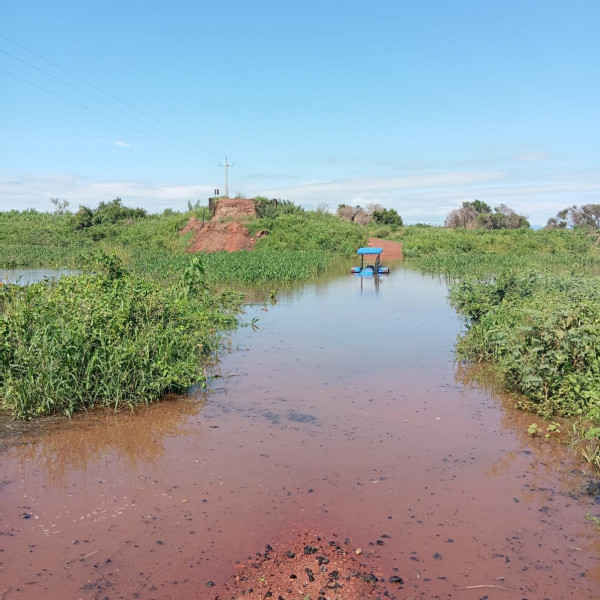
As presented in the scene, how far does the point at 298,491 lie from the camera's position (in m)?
5.30

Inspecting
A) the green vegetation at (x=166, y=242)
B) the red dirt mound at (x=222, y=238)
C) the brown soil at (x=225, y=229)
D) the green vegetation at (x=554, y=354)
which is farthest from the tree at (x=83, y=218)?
the green vegetation at (x=554, y=354)

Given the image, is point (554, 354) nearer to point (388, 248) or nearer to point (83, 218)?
point (388, 248)

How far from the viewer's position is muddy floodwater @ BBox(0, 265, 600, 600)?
4105 mm

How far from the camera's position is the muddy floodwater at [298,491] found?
411cm

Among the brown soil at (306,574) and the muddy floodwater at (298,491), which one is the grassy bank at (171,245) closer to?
the muddy floodwater at (298,491)

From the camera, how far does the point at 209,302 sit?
42.4ft

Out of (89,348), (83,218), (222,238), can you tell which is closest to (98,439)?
(89,348)

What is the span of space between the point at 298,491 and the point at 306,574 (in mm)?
1284

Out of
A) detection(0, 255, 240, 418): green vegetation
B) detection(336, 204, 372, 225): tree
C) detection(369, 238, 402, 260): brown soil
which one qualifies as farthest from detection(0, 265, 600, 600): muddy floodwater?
detection(336, 204, 372, 225): tree

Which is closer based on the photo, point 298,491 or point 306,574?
point 306,574

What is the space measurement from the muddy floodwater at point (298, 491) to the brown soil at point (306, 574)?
0.40 feet

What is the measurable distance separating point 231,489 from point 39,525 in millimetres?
1622

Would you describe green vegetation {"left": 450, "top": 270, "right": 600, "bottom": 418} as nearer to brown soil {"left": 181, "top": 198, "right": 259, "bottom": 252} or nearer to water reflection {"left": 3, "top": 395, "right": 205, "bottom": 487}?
water reflection {"left": 3, "top": 395, "right": 205, "bottom": 487}

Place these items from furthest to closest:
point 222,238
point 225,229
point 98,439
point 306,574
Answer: point 225,229
point 222,238
point 98,439
point 306,574
